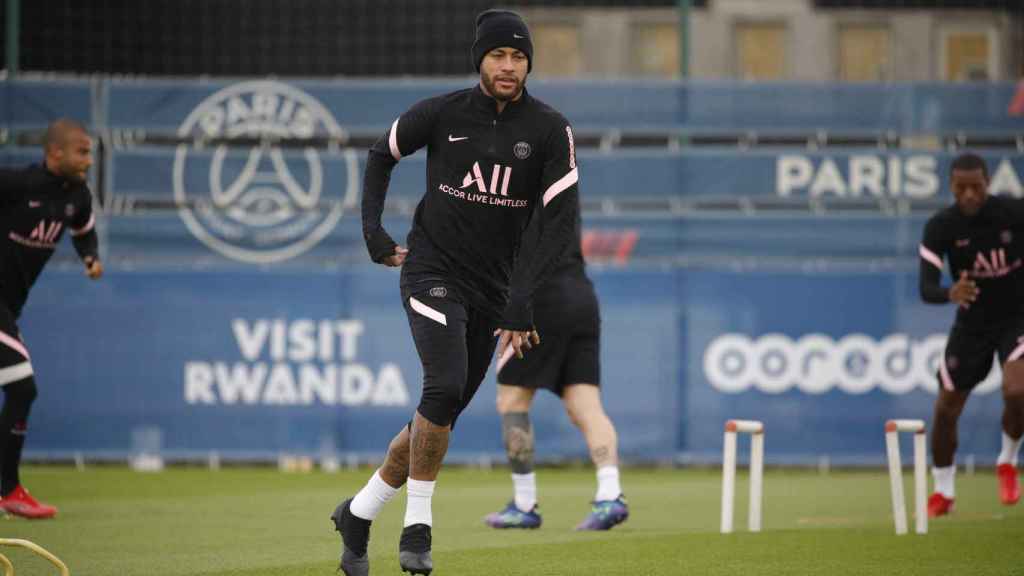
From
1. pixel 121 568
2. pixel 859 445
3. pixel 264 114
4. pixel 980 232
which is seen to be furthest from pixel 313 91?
pixel 121 568

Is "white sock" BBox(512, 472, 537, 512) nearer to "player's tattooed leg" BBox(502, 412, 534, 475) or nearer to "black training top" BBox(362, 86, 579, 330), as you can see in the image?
"player's tattooed leg" BBox(502, 412, 534, 475)

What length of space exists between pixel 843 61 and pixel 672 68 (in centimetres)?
325

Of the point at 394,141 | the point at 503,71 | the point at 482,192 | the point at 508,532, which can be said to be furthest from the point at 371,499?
the point at 508,532

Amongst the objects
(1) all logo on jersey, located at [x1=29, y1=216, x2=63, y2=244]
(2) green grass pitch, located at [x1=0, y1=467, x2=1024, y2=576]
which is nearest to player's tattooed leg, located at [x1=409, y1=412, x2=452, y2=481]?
(2) green grass pitch, located at [x1=0, y1=467, x2=1024, y2=576]

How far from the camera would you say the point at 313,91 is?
16.3 m

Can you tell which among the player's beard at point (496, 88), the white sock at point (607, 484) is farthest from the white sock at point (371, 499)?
the white sock at point (607, 484)

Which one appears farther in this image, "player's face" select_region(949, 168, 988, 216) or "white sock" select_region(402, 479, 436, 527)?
"player's face" select_region(949, 168, 988, 216)

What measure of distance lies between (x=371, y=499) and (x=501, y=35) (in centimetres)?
204

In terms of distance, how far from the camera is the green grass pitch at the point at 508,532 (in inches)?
313

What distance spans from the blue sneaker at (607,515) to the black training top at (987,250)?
8.67 ft

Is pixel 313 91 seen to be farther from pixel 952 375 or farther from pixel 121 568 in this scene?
pixel 121 568

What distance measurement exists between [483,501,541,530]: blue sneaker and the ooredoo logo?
5600mm

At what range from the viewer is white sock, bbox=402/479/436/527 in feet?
23.0

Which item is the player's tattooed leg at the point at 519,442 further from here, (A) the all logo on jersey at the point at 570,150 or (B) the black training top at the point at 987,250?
(A) the all logo on jersey at the point at 570,150
